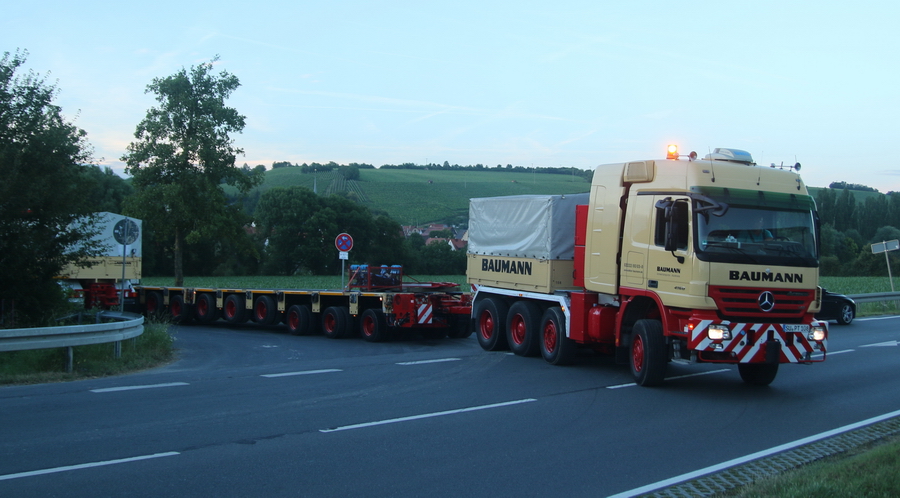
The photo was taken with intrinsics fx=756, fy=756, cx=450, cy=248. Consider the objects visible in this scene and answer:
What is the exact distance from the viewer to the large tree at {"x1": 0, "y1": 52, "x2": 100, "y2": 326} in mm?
13711

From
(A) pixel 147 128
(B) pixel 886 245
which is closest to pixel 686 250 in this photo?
(B) pixel 886 245

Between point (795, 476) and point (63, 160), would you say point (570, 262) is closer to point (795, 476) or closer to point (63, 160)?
point (795, 476)

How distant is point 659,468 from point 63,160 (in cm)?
1305

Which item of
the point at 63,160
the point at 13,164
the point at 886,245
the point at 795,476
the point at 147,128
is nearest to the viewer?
the point at 795,476

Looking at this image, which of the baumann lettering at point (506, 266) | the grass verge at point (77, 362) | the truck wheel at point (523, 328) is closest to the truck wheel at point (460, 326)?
the baumann lettering at point (506, 266)

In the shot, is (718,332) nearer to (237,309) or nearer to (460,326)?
(460,326)

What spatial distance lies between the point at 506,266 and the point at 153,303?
1620 centimetres

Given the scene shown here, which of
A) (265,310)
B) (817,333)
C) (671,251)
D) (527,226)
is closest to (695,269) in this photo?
(671,251)

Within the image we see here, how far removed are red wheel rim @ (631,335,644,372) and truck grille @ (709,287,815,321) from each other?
1.37m

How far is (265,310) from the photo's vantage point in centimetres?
2219

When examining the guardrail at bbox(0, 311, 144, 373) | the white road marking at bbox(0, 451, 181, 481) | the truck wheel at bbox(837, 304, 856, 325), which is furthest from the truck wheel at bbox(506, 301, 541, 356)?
the truck wheel at bbox(837, 304, 856, 325)

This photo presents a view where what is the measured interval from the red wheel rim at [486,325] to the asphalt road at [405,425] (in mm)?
1855

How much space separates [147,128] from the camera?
116 ft

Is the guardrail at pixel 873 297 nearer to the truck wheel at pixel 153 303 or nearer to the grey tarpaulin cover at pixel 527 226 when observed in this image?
the grey tarpaulin cover at pixel 527 226
